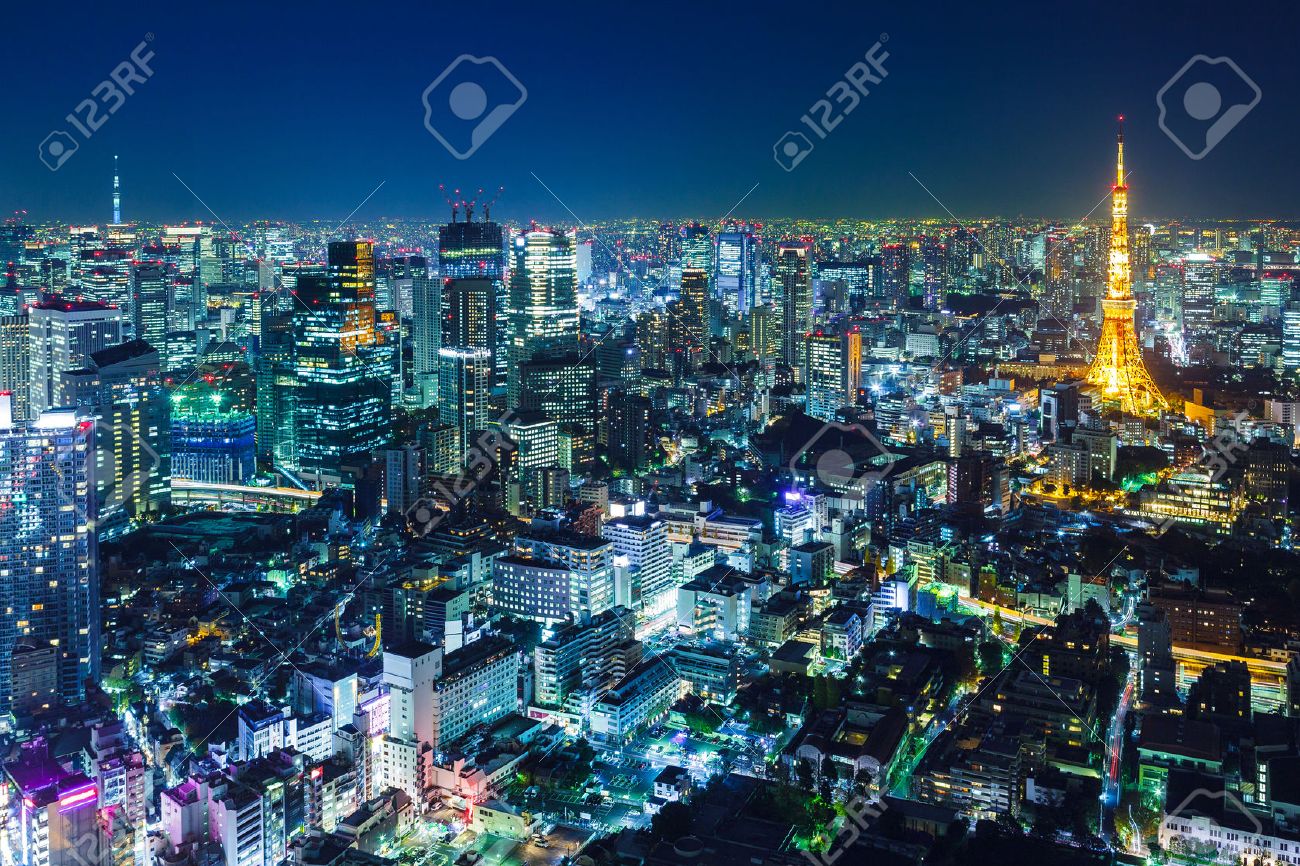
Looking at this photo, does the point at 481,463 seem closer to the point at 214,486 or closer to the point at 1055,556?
the point at 214,486

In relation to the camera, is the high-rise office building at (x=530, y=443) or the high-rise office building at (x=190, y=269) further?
the high-rise office building at (x=190, y=269)

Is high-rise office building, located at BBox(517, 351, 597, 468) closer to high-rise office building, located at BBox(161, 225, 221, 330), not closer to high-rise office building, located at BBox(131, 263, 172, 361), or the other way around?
high-rise office building, located at BBox(131, 263, 172, 361)

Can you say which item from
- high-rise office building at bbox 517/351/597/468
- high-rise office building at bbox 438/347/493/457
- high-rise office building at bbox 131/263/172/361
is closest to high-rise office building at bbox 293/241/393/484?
high-rise office building at bbox 438/347/493/457

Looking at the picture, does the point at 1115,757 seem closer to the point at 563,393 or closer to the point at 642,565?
the point at 642,565

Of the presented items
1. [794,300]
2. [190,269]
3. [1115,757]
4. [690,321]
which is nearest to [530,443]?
[690,321]

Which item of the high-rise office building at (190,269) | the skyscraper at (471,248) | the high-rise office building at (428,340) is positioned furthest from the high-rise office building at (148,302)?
the skyscraper at (471,248)

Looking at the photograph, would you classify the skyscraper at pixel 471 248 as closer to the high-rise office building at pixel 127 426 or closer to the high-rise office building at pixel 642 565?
the high-rise office building at pixel 127 426

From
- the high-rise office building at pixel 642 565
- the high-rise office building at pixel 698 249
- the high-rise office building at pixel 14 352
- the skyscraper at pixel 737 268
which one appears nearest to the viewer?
the high-rise office building at pixel 642 565
